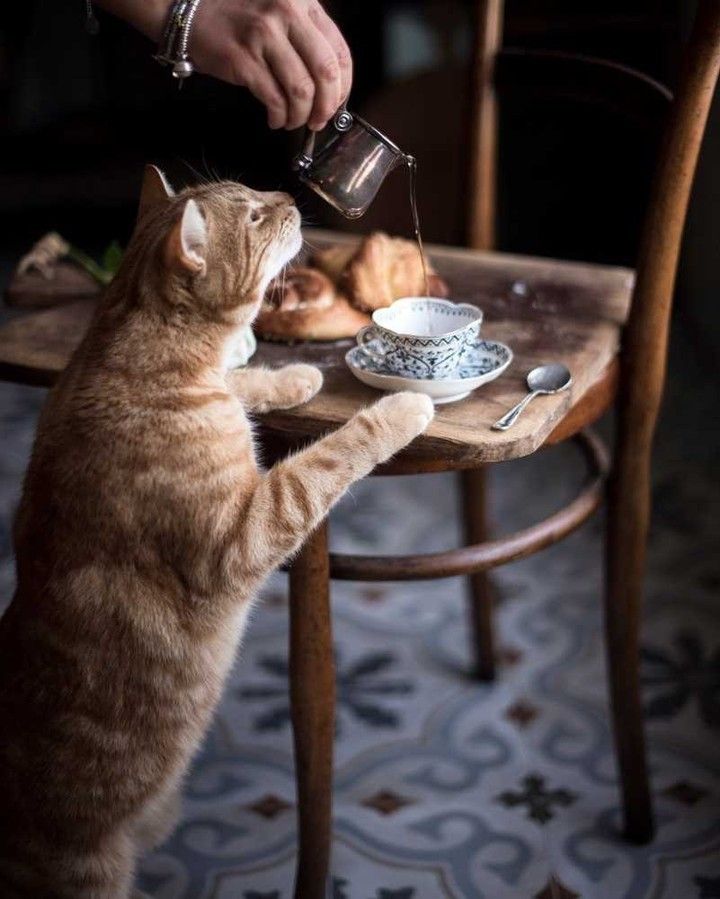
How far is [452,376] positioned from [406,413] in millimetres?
92

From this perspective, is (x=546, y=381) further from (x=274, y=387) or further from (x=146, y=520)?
(x=146, y=520)

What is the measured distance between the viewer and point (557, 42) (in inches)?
99.1

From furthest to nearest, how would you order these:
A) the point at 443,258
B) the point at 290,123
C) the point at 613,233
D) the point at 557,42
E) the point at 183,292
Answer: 1. the point at 613,233
2. the point at 557,42
3. the point at 443,258
4. the point at 290,123
5. the point at 183,292

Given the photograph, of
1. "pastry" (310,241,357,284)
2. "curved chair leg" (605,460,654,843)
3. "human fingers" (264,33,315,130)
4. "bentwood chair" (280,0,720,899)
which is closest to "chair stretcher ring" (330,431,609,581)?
"bentwood chair" (280,0,720,899)

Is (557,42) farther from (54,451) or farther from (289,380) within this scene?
(54,451)

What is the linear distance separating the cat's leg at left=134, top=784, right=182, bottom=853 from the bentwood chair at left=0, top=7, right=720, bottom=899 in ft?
0.48

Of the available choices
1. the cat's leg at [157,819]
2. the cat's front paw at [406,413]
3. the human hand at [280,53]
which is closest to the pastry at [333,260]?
the human hand at [280,53]

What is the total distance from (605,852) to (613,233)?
1.81 meters

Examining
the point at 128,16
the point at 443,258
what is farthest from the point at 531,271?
the point at 128,16

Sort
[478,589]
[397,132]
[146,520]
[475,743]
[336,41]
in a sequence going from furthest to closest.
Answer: [397,132], [478,589], [475,743], [336,41], [146,520]

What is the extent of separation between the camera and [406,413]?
2.96ft

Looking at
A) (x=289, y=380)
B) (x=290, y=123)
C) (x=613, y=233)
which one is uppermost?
(x=290, y=123)

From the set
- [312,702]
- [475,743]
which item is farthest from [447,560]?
[475,743]

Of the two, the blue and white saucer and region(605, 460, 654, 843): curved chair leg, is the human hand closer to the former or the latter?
the blue and white saucer
